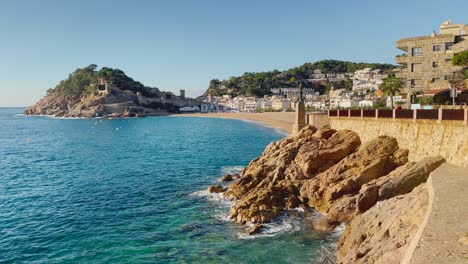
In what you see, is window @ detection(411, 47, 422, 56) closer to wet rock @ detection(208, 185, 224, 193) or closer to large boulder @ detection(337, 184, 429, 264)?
wet rock @ detection(208, 185, 224, 193)

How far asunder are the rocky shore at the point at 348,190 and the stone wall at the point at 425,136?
68cm

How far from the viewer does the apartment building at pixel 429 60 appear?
43500 mm

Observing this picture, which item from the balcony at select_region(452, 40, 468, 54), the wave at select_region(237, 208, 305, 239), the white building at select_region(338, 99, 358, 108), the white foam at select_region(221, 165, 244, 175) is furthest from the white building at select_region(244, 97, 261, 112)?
the wave at select_region(237, 208, 305, 239)

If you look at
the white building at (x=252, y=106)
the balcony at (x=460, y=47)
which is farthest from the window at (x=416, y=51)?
the white building at (x=252, y=106)

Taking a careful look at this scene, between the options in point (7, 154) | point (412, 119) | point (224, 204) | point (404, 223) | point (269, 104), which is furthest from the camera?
point (269, 104)

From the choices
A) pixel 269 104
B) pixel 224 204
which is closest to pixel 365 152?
pixel 224 204

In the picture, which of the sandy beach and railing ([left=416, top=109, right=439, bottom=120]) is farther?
the sandy beach

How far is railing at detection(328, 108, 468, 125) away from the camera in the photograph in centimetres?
1991

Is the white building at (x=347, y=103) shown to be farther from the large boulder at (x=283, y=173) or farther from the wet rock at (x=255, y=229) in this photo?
the wet rock at (x=255, y=229)

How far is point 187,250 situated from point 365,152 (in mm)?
14894

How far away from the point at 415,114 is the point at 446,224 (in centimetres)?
1512

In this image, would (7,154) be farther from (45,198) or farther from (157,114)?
(157,114)

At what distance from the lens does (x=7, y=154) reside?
6072 cm

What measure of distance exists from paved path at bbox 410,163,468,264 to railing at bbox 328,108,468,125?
4.82 metres
